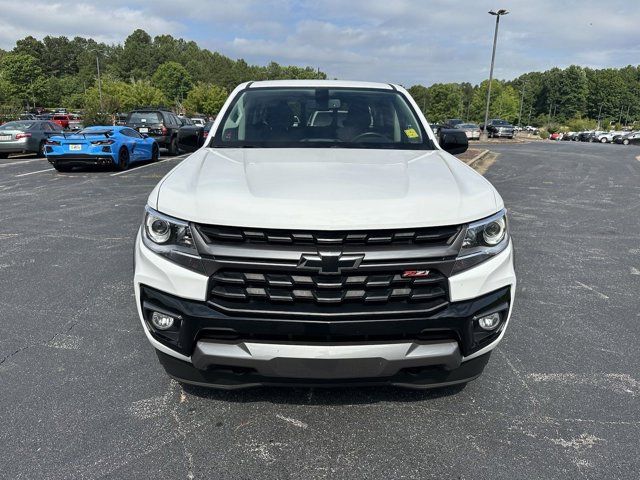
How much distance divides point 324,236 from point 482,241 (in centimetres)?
81

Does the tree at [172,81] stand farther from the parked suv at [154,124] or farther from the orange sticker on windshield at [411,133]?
the orange sticker on windshield at [411,133]

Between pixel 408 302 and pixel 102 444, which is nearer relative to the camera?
pixel 408 302

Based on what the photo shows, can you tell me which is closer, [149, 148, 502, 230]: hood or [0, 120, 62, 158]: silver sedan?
[149, 148, 502, 230]: hood

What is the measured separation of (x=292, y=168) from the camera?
2.84 meters

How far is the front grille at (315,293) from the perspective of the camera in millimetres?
2281

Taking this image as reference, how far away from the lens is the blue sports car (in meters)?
13.1

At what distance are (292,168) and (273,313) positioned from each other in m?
0.93

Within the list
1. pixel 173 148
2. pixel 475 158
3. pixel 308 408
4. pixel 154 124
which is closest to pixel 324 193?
pixel 308 408

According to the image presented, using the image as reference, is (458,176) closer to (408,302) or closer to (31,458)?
(408,302)

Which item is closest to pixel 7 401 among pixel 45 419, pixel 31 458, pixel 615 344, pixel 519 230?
pixel 45 419

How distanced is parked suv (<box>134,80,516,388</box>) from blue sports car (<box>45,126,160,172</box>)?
1204 cm

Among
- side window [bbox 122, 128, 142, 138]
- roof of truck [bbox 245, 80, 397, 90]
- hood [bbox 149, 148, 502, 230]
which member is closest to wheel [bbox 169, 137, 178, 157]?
side window [bbox 122, 128, 142, 138]

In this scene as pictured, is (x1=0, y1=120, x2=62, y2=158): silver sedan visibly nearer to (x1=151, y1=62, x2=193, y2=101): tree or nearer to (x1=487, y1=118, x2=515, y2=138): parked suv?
(x1=487, y1=118, x2=515, y2=138): parked suv

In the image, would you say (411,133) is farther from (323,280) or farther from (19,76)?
(19,76)
